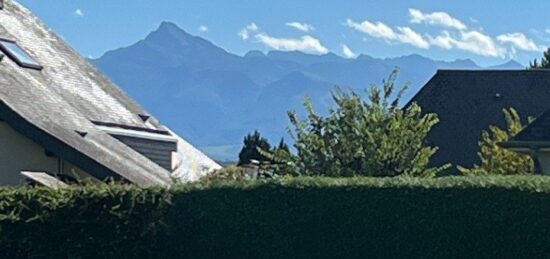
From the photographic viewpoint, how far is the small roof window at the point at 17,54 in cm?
2147

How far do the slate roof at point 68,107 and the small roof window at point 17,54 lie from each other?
0.18 metres

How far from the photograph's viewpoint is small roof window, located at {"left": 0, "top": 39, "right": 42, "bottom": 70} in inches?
845

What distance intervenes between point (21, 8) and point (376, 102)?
10433 mm

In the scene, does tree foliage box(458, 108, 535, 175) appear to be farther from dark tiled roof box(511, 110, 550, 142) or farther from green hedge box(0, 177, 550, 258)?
green hedge box(0, 177, 550, 258)

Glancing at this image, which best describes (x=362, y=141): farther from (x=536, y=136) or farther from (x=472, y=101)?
(x=472, y=101)

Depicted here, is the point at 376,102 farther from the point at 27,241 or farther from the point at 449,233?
the point at 27,241

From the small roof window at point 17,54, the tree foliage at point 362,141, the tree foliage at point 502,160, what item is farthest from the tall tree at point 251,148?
the tree foliage at point 362,141

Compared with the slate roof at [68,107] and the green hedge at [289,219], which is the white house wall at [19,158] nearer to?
→ the slate roof at [68,107]

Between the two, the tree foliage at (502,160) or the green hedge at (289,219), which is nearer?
the green hedge at (289,219)

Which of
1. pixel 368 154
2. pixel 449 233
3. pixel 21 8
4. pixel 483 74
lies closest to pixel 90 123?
pixel 368 154

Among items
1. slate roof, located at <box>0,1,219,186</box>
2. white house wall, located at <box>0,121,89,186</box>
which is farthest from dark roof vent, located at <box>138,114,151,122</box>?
white house wall, located at <box>0,121,89,186</box>

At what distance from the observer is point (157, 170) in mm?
20891

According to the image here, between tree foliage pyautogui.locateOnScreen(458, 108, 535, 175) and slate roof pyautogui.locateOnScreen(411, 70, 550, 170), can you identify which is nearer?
tree foliage pyautogui.locateOnScreen(458, 108, 535, 175)

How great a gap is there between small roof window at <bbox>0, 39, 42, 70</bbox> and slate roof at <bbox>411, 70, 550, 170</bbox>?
17.6 meters
